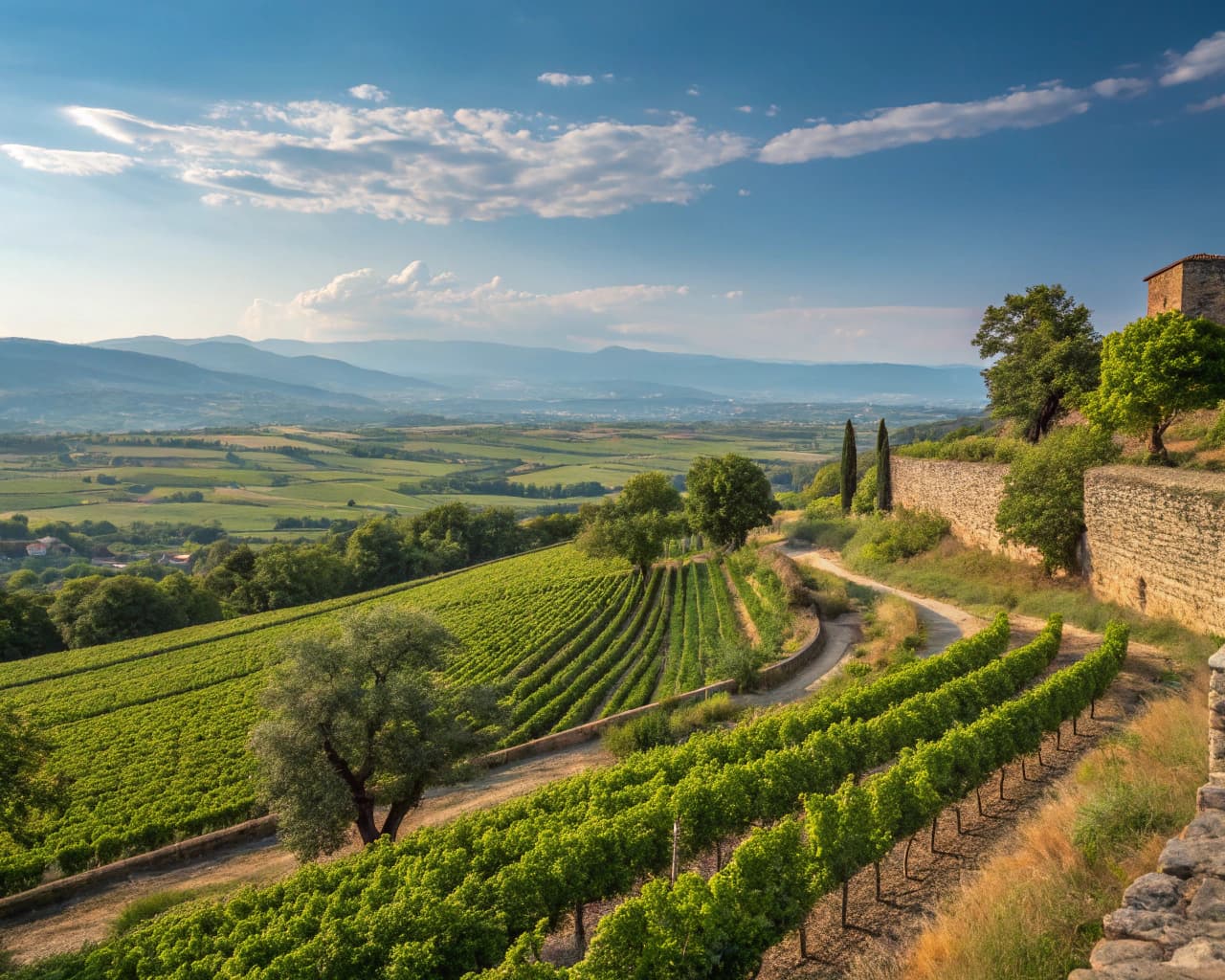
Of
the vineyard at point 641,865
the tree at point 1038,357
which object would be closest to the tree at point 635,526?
the tree at point 1038,357

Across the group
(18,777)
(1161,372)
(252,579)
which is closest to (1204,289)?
(1161,372)

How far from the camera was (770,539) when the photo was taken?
159 ft

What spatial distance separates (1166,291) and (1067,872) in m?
30.0

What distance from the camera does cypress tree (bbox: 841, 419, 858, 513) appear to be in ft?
166

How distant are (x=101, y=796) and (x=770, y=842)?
2460 cm

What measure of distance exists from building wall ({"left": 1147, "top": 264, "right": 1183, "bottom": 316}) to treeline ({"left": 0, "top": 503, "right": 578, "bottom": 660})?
58236 millimetres

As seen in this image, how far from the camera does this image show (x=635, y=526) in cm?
4800

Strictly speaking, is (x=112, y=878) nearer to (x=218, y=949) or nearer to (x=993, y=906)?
(x=218, y=949)

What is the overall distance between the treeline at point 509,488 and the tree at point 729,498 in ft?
367

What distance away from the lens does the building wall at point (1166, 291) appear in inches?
1042

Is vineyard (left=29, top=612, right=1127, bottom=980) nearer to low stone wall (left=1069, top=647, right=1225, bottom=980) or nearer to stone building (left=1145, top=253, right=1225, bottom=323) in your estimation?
low stone wall (left=1069, top=647, right=1225, bottom=980)

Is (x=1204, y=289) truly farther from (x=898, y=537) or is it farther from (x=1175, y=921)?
(x=1175, y=921)

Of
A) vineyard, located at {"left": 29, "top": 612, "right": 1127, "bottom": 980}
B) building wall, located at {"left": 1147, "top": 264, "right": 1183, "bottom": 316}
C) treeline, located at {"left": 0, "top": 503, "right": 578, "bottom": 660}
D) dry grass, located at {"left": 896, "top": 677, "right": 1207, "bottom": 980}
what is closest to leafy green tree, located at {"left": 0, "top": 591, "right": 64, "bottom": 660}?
treeline, located at {"left": 0, "top": 503, "right": 578, "bottom": 660}

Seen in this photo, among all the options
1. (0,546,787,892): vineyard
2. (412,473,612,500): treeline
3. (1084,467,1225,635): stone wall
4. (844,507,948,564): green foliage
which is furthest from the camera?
(412,473,612,500): treeline
